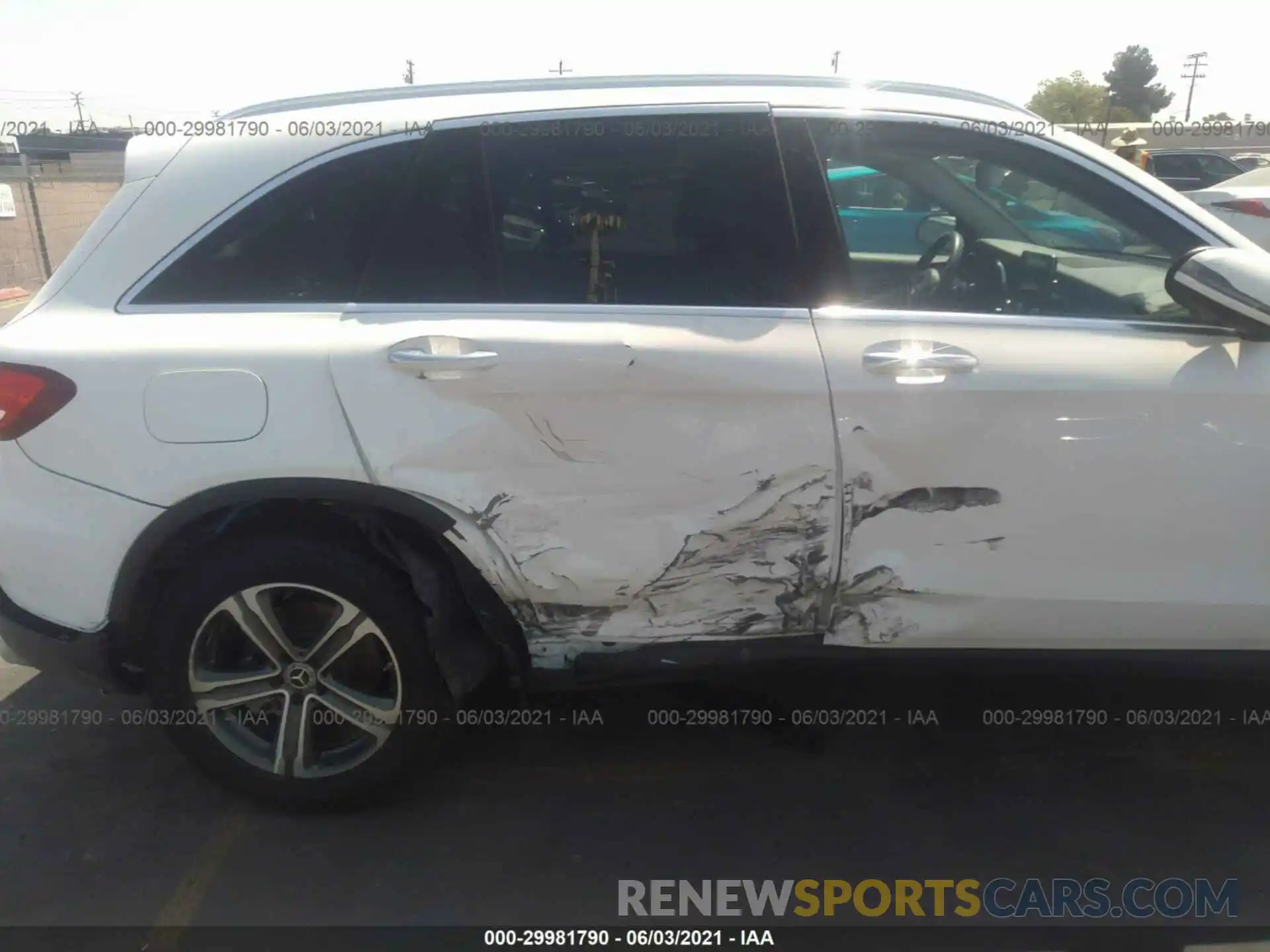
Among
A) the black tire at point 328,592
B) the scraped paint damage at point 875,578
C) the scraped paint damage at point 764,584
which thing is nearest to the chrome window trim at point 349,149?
the black tire at point 328,592

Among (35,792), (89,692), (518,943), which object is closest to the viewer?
(518,943)

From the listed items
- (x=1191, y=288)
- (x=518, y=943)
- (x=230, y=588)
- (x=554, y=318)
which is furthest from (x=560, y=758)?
(x=1191, y=288)

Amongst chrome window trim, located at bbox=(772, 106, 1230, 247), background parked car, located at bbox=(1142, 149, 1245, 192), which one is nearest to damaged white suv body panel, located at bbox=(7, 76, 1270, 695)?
chrome window trim, located at bbox=(772, 106, 1230, 247)

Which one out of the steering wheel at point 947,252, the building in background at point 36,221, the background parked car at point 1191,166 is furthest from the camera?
the background parked car at point 1191,166

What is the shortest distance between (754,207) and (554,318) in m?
0.60

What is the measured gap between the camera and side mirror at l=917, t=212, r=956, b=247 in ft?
10.5

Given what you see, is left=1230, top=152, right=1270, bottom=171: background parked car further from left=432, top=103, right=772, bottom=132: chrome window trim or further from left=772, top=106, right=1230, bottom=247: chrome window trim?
left=432, top=103, right=772, bottom=132: chrome window trim

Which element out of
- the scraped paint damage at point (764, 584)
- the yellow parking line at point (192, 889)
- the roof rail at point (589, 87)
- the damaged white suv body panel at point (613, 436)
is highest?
the roof rail at point (589, 87)

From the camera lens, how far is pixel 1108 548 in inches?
101

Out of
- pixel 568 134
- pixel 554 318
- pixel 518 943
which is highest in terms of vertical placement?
pixel 568 134

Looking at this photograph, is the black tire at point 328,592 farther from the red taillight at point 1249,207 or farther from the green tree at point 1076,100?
the green tree at point 1076,100

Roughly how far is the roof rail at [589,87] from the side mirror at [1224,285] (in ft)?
2.30

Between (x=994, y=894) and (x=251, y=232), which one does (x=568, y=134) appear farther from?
(x=994, y=894)

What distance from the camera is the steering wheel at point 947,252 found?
10.0 feet
